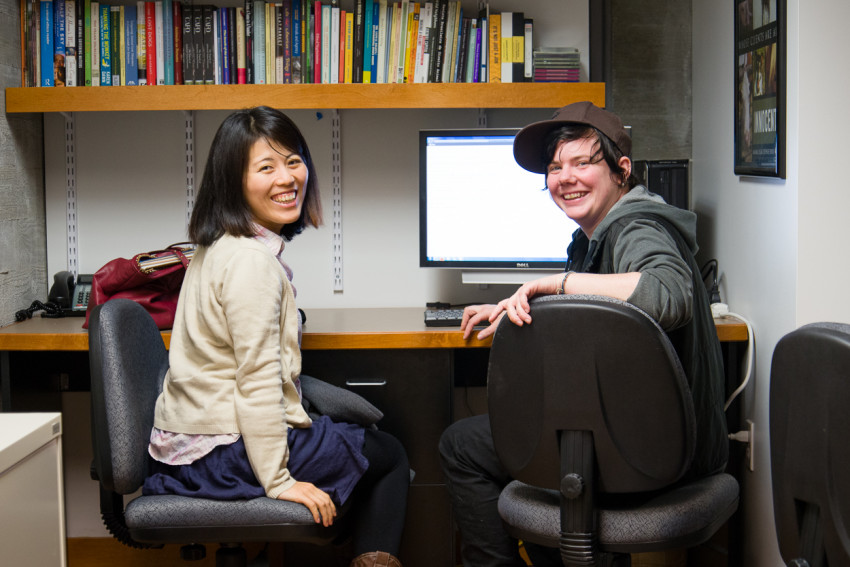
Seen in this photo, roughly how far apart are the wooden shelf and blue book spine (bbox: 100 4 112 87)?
0.37ft

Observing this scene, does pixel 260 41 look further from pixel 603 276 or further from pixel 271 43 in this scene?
pixel 603 276

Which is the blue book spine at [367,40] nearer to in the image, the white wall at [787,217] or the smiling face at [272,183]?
the smiling face at [272,183]

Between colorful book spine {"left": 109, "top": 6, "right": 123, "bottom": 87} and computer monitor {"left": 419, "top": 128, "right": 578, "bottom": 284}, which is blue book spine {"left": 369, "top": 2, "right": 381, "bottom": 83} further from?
colorful book spine {"left": 109, "top": 6, "right": 123, "bottom": 87}

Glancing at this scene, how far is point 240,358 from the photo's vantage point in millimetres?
1663

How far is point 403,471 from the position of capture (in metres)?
2.02

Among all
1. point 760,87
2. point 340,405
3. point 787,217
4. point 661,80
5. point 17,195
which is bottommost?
point 340,405

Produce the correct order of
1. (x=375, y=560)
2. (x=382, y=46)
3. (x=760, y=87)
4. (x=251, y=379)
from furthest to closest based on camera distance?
(x=382, y=46), (x=760, y=87), (x=375, y=560), (x=251, y=379)


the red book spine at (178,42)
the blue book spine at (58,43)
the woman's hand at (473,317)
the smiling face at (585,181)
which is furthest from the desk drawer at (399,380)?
the blue book spine at (58,43)

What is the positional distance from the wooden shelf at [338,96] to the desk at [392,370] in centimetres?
61

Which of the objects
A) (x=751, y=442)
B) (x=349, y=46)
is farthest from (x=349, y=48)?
(x=751, y=442)

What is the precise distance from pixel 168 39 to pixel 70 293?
0.80 meters

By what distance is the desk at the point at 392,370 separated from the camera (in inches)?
85.4

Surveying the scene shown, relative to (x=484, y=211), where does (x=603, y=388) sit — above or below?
below

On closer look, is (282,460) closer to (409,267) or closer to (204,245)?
(204,245)
